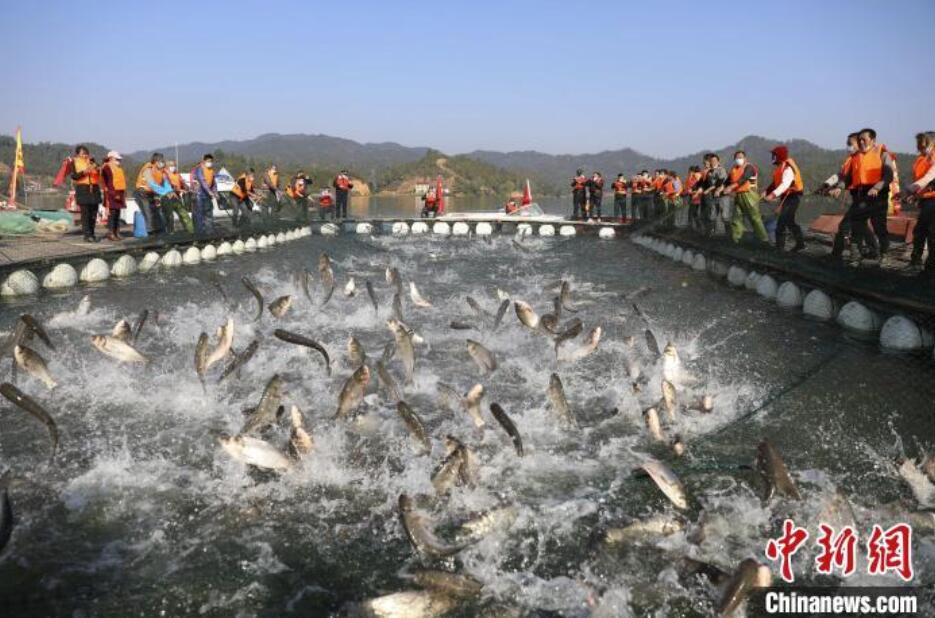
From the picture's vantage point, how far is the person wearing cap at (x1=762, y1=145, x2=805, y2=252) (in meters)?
14.4

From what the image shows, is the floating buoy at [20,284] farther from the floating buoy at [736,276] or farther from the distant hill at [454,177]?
the distant hill at [454,177]

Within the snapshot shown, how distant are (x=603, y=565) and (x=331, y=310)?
9059mm

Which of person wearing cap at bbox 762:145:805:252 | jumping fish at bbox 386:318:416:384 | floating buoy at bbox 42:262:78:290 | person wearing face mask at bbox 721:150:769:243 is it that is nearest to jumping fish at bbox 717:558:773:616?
jumping fish at bbox 386:318:416:384

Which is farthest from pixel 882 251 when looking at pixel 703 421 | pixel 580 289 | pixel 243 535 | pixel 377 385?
pixel 243 535

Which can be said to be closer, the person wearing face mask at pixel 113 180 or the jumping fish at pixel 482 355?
the jumping fish at pixel 482 355

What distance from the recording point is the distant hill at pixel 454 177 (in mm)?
145000

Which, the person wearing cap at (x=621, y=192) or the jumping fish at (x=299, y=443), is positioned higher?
the person wearing cap at (x=621, y=192)

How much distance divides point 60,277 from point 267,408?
11152 millimetres

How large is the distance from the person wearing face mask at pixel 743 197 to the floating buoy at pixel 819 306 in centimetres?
464

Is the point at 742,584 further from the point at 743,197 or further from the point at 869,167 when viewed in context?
the point at 743,197

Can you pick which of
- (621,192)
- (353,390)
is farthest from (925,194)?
(621,192)

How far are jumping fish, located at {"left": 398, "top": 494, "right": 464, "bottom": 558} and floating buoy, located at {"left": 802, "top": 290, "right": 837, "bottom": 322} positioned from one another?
10034 mm

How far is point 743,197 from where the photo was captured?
16.2 m

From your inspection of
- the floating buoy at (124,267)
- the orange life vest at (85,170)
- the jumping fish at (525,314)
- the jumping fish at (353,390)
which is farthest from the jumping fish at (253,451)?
the orange life vest at (85,170)
